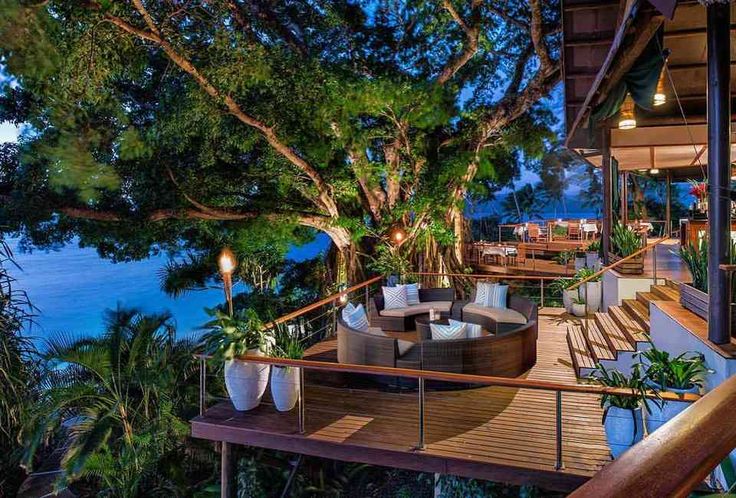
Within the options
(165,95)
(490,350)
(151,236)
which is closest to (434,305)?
(490,350)

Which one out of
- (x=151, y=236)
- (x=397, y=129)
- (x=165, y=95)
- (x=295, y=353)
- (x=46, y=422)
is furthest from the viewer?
(x=151, y=236)

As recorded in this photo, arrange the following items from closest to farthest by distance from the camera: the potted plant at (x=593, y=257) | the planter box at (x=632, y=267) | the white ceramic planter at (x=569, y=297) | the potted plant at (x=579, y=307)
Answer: the planter box at (x=632, y=267)
the potted plant at (x=579, y=307)
the white ceramic planter at (x=569, y=297)
the potted plant at (x=593, y=257)

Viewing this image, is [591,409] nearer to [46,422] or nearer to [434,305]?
[434,305]

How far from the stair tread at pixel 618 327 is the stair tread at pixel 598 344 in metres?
0.08

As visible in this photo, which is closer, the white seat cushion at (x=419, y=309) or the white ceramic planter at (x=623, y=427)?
the white ceramic planter at (x=623, y=427)

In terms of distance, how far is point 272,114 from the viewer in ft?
31.7

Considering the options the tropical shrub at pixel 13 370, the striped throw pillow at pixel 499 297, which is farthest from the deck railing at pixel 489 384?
the striped throw pillow at pixel 499 297

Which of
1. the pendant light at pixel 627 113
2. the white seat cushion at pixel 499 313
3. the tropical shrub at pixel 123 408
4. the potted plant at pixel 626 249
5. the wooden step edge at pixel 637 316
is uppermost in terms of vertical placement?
the pendant light at pixel 627 113

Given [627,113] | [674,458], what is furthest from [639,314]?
[674,458]

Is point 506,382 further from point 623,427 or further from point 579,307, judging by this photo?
point 579,307

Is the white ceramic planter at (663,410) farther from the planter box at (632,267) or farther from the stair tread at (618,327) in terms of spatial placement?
the planter box at (632,267)

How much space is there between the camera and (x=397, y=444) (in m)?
4.35

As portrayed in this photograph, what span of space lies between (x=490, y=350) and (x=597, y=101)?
3604 mm

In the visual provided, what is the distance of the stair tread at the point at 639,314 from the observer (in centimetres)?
579
